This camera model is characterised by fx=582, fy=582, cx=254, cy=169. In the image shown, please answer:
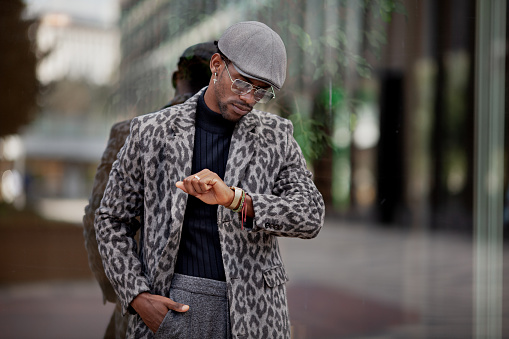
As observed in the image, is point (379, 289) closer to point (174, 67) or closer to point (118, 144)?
point (174, 67)

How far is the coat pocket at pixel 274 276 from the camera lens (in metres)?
1.87

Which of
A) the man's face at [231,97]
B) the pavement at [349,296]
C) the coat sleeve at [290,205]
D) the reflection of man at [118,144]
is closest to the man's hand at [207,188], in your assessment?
the coat sleeve at [290,205]

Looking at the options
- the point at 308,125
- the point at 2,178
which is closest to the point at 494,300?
the point at 308,125

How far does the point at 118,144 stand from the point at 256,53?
1.37m

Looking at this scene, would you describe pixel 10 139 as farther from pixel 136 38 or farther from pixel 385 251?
pixel 385 251

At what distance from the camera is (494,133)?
18.5ft

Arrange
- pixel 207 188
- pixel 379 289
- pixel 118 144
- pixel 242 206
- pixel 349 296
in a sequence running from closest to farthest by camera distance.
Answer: pixel 207 188 < pixel 242 206 < pixel 118 144 < pixel 349 296 < pixel 379 289

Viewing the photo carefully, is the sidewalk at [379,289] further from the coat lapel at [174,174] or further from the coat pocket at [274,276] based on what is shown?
the coat lapel at [174,174]

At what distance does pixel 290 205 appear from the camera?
1768 mm

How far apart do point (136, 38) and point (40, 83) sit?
664 millimetres

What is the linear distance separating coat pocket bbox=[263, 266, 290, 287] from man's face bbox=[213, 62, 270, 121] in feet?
1.65

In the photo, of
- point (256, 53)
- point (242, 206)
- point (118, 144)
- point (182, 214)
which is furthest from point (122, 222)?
point (118, 144)

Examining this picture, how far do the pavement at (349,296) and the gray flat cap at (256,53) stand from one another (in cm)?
199

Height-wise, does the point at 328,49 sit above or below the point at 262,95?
above
